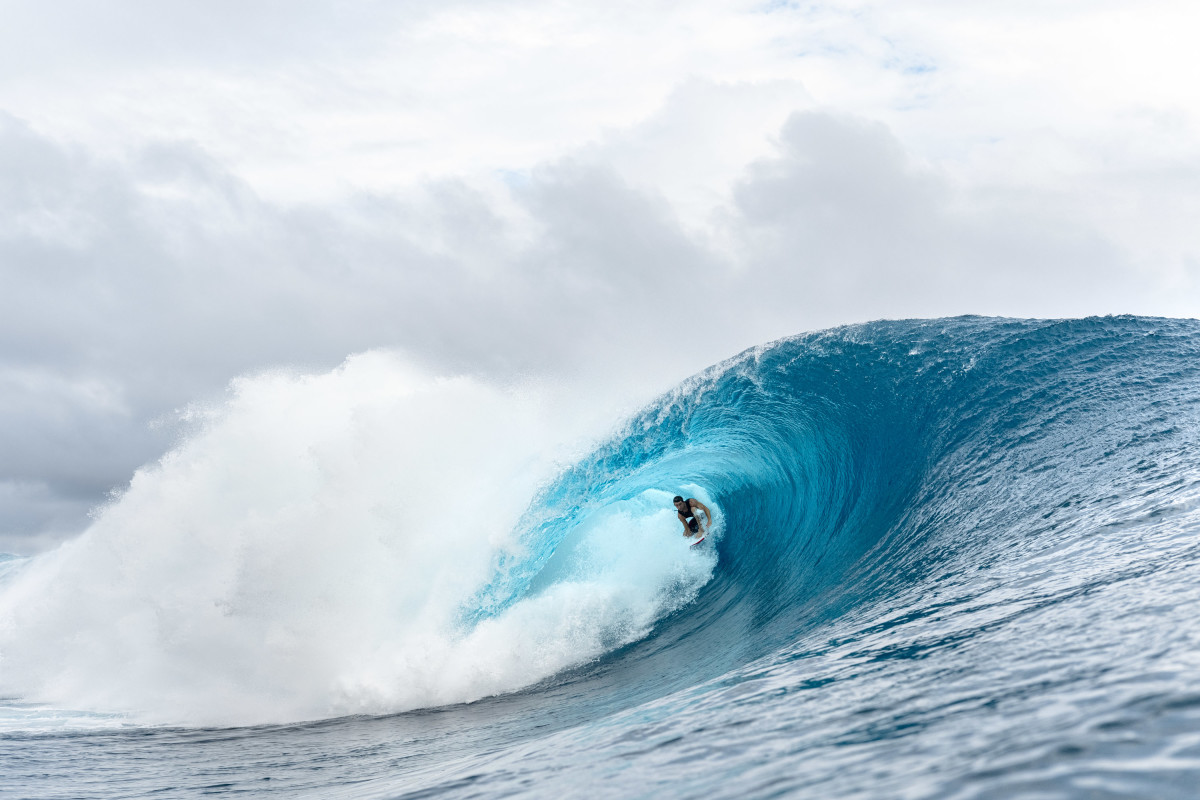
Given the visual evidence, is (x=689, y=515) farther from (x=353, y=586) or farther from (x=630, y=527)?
(x=353, y=586)

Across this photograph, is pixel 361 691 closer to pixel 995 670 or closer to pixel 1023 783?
pixel 995 670

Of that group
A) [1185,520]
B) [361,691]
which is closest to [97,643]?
[361,691]

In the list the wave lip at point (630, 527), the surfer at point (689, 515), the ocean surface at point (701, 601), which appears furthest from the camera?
the surfer at point (689, 515)

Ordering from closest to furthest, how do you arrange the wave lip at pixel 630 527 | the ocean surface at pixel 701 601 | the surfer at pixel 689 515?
the ocean surface at pixel 701 601
the wave lip at pixel 630 527
the surfer at pixel 689 515

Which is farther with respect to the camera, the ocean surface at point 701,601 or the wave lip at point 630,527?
the wave lip at point 630,527

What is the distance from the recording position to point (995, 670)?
10.3 feet

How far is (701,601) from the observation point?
393 inches

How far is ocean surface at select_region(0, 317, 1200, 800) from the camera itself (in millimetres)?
2881

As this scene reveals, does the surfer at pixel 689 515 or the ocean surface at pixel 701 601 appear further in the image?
the surfer at pixel 689 515

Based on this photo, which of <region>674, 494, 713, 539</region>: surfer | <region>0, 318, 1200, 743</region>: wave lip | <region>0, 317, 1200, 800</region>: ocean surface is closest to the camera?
<region>0, 317, 1200, 800</region>: ocean surface

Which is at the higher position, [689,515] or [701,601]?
[689,515]

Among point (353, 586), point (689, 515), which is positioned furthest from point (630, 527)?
point (353, 586)

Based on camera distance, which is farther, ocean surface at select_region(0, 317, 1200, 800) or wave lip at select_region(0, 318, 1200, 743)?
wave lip at select_region(0, 318, 1200, 743)

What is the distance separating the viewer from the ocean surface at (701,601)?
113 inches
